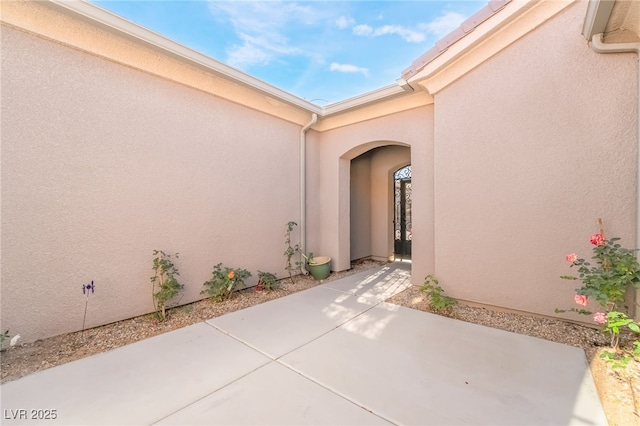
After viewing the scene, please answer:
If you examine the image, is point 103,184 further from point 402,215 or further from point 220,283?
point 402,215

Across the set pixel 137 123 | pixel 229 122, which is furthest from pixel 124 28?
pixel 229 122

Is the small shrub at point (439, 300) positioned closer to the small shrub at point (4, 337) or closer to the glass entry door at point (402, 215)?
the glass entry door at point (402, 215)

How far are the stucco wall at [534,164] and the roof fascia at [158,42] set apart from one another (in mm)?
3847

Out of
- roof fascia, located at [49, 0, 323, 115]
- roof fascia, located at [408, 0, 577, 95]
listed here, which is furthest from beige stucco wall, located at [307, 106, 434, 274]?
roof fascia, located at [49, 0, 323, 115]

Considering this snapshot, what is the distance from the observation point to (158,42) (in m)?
4.21

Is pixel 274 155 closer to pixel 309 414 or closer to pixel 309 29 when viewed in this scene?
pixel 309 29

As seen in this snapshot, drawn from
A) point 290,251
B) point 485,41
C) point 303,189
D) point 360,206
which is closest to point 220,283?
point 290,251

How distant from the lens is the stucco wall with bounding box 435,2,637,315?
3.73m

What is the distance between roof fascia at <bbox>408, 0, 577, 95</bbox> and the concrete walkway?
471 centimetres

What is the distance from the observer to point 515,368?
3020mm

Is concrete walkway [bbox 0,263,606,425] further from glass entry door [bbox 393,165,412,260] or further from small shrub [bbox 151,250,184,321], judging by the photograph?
glass entry door [bbox 393,165,412,260]

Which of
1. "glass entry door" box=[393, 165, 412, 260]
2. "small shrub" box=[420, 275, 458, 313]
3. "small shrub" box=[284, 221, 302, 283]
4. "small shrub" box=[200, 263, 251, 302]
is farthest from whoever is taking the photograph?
"glass entry door" box=[393, 165, 412, 260]

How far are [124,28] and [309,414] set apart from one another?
5.74 m

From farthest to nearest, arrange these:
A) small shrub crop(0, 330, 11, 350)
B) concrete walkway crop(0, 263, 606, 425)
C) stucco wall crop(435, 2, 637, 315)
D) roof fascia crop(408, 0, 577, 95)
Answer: roof fascia crop(408, 0, 577, 95) → stucco wall crop(435, 2, 637, 315) → small shrub crop(0, 330, 11, 350) → concrete walkway crop(0, 263, 606, 425)
